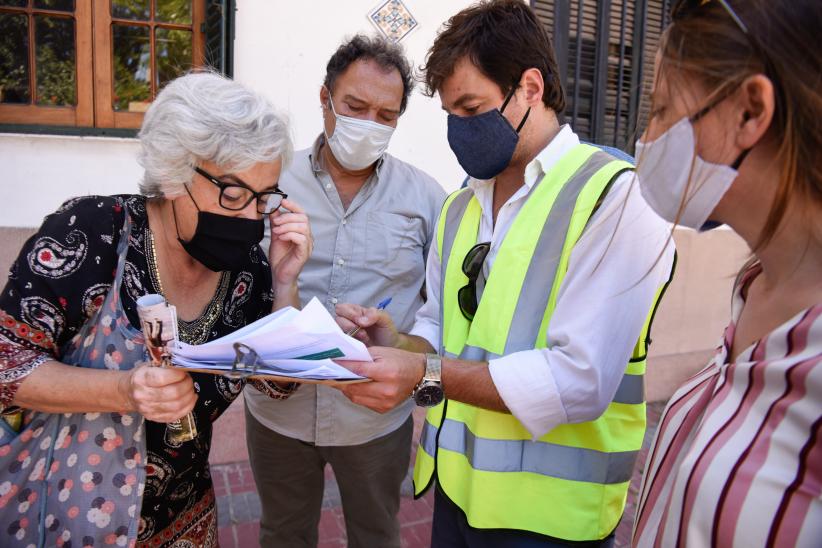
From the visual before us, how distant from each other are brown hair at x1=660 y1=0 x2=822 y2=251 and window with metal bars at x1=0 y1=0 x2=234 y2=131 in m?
2.98

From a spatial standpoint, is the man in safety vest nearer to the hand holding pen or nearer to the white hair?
the hand holding pen

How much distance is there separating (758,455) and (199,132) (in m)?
1.43

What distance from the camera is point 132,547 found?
1.52 metres

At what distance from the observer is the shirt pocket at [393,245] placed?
8.25ft

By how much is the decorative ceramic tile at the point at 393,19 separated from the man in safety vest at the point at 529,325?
2.18 metres

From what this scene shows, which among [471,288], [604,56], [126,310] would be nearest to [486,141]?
[471,288]

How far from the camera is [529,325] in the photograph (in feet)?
5.12

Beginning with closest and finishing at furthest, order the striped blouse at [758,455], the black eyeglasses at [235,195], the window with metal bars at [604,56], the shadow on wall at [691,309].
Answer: the striped blouse at [758,455] → the black eyeglasses at [235,195] → the window with metal bars at [604,56] → the shadow on wall at [691,309]

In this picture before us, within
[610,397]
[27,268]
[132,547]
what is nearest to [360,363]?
[610,397]

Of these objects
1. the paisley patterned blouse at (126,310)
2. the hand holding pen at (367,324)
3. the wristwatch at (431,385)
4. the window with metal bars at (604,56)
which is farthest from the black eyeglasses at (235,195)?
the window with metal bars at (604,56)

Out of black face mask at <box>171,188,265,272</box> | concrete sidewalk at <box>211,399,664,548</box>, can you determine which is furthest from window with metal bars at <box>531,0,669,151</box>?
black face mask at <box>171,188,265,272</box>

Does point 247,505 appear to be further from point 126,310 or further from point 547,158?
point 547,158

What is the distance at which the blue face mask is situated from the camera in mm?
1794

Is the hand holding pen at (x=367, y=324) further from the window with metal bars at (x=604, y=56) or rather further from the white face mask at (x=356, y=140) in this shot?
the window with metal bars at (x=604, y=56)
